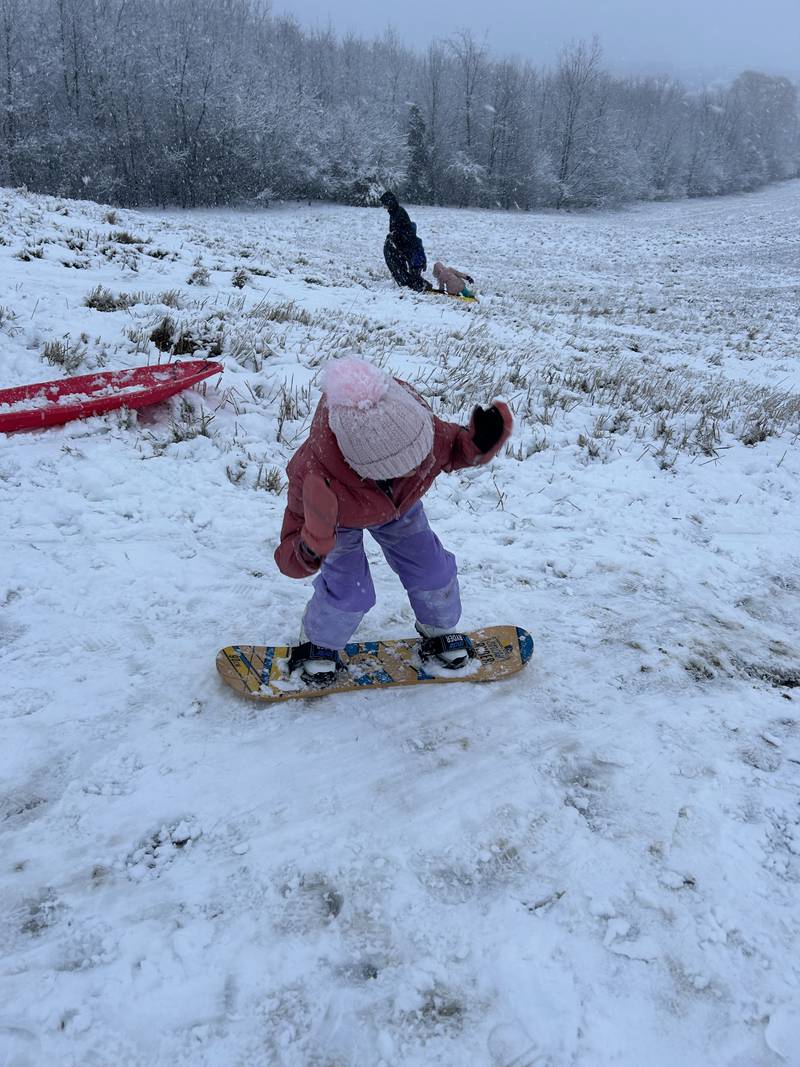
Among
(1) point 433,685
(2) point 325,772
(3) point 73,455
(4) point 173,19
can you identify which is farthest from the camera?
(4) point 173,19

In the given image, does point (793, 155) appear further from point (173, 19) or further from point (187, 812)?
point (187, 812)

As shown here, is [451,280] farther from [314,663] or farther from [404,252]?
[314,663]

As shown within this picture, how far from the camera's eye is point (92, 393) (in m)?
Result: 4.71

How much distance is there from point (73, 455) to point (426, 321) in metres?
6.33

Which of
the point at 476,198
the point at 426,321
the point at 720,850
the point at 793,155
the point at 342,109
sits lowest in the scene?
the point at 720,850

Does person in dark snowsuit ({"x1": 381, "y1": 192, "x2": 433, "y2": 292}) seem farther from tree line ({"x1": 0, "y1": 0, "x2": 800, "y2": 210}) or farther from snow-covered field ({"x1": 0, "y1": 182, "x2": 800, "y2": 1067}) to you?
tree line ({"x1": 0, "y1": 0, "x2": 800, "y2": 210})

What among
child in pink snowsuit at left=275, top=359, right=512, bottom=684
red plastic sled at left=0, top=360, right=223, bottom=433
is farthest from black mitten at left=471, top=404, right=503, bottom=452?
red plastic sled at left=0, top=360, right=223, bottom=433

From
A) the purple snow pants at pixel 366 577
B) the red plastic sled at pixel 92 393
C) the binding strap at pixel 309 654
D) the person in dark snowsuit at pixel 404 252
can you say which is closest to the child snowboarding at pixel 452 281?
the person in dark snowsuit at pixel 404 252

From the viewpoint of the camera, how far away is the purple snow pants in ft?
8.84

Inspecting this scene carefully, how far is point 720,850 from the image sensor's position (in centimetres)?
205

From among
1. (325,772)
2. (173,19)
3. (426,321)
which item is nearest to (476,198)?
(173,19)

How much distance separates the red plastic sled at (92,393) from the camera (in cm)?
428

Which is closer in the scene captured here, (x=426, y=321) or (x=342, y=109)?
(x=426, y=321)

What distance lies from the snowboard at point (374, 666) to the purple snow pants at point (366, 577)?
A: 0.19 m
